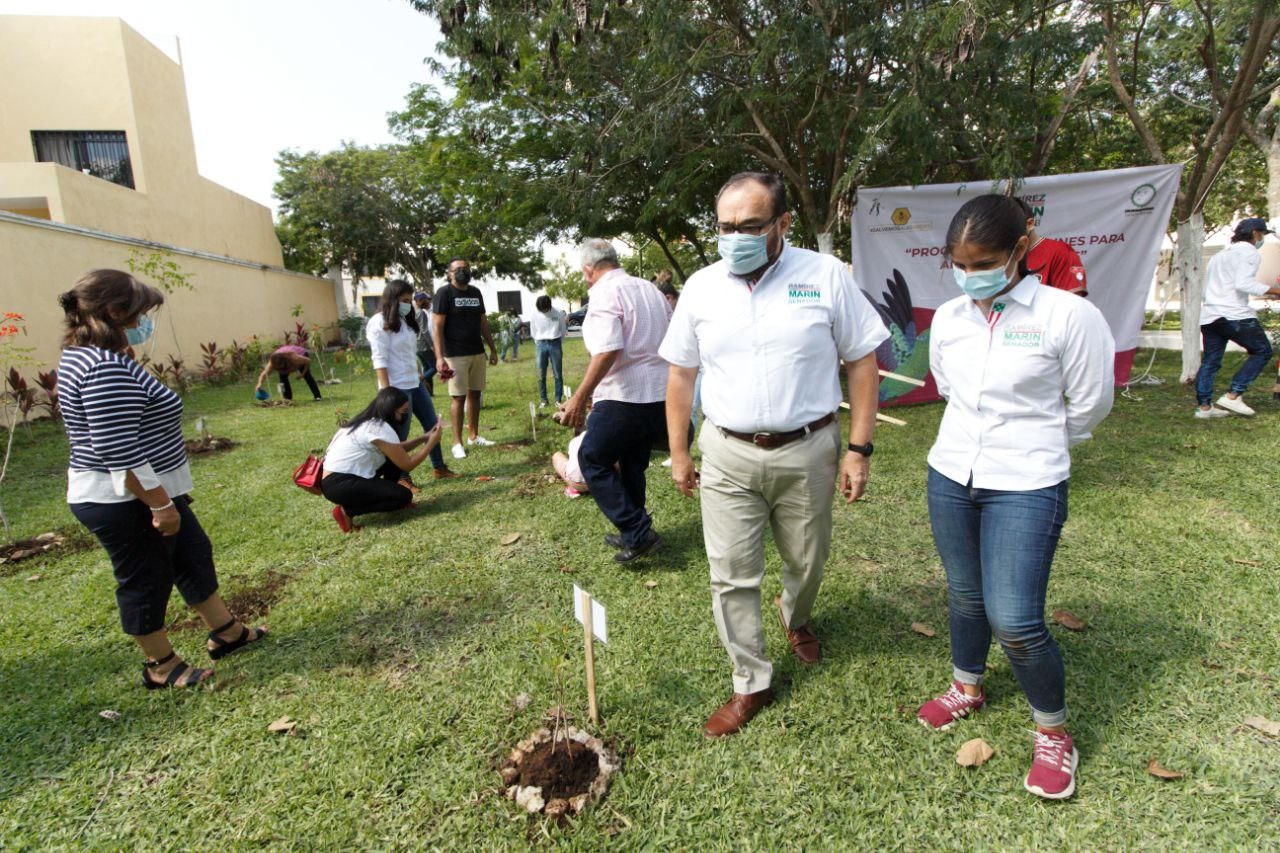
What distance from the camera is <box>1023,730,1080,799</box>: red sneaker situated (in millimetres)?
2018

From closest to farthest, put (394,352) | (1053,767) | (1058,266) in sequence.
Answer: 1. (1053,767)
2. (1058,266)
3. (394,352)

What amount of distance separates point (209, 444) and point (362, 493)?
429 cm

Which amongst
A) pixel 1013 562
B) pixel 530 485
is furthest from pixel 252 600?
pixel 1013 562

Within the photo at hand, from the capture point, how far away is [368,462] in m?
4.61

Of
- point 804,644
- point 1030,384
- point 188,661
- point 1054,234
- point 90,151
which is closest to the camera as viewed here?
point 1030,384

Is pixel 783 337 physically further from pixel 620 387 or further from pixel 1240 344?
pixel 1240 344

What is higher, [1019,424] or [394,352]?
[394,352]

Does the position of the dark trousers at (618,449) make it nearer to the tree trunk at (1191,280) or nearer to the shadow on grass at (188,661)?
the shadow on grass at (188,661)

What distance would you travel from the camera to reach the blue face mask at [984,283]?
1954mm

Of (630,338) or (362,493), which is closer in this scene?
(630,338)

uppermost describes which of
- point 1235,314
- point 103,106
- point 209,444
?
point 103,106

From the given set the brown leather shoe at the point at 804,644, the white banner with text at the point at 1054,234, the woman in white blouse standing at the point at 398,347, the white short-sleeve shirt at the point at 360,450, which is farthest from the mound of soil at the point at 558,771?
the white banner with text at the point at 1054,234

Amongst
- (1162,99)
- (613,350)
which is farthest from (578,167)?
(1162,99)

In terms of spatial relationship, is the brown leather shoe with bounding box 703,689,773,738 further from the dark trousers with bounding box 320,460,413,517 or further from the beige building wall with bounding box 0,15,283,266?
the beige building wall with bounding box 0,15,283,266
